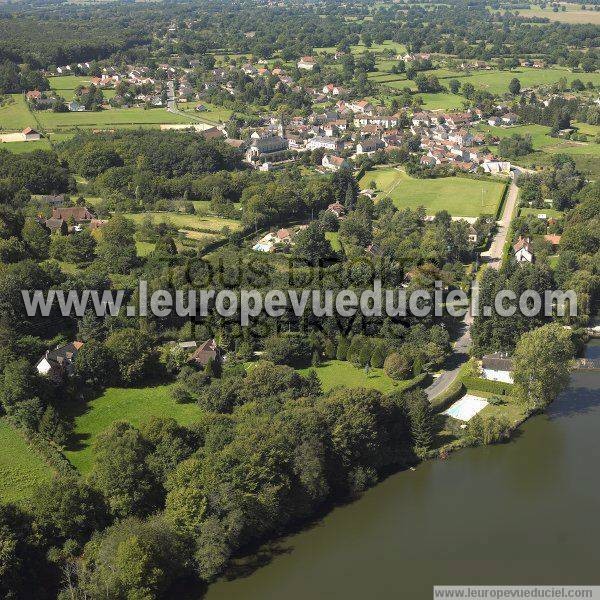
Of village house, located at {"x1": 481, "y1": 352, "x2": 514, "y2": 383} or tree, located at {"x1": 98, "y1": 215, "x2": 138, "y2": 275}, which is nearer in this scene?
village house, located at {"x1": 481, "y1": 352, "x2": 514, "y2": 383}

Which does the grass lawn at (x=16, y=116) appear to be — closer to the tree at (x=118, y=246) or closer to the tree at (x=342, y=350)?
the tree at (x=118, y=246)

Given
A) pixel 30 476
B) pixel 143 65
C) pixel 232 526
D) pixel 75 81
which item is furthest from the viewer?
pixel 143 65

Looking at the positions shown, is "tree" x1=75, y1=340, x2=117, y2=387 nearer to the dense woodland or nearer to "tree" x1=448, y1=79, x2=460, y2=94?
the dense woodland

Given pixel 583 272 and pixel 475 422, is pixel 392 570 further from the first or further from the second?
pixel 583 272

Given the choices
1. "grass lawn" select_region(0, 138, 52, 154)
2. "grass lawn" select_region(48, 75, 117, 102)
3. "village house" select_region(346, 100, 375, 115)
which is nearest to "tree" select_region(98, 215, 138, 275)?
"grass lawn" select_region(0, 138, 52, 154)

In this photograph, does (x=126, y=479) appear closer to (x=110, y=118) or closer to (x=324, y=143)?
→ (x=324, y=143)

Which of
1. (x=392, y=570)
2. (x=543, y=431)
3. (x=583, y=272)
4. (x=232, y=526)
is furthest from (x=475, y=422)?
(x=583, y=272)

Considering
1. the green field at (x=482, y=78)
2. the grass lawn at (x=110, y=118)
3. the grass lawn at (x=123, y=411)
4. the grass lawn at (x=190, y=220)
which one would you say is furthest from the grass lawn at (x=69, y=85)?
the grass lawn at (x=123, y=411)
